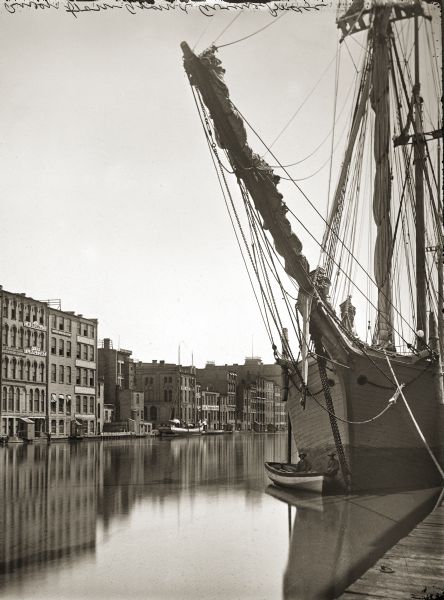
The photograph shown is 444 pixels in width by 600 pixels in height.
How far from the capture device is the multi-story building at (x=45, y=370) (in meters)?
60.4

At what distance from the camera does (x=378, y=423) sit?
2169 centimetres

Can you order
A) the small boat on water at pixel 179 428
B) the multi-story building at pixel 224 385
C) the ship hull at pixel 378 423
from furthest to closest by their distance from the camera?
the multi-story building at pixel 224 385
the small boat on water at pixel 179 428
the ship hull at pixel 378 423

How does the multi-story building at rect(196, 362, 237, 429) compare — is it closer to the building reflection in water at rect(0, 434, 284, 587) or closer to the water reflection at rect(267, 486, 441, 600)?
the building reflection in water at rect(0, 434, 284, 587)

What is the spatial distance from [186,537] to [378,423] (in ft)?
28.4

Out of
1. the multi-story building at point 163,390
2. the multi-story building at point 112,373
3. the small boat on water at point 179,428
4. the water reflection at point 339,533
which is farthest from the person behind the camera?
the multi-story building at point 163,390

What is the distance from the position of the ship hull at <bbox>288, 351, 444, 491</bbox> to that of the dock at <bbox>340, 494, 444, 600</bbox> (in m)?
12.2

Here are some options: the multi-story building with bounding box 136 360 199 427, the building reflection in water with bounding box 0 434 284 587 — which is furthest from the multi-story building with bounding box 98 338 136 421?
the building reflection in water with bounding box 0 434 284 587

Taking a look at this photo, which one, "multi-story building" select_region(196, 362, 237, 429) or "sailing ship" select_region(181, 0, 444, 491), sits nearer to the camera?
"sailing ship" select_region(181, 0, 444, 491)

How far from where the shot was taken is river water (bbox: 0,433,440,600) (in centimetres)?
1094

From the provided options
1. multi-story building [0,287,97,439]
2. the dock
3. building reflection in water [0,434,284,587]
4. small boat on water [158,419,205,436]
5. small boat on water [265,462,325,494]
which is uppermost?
multi-story building [0,287,97,439]

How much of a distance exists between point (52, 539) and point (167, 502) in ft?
24.8

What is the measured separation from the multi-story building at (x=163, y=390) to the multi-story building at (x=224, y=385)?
17.1m

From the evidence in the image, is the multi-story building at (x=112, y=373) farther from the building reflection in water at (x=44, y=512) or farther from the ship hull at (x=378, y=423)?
the ship hull at (x=378, y=423)

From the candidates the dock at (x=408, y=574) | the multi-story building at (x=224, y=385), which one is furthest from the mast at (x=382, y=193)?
the multi-story building at (x=224, y=385)
